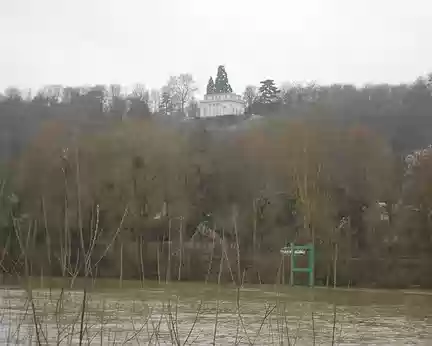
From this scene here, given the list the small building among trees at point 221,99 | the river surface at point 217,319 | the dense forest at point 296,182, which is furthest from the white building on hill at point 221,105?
the river surface at point 217,319

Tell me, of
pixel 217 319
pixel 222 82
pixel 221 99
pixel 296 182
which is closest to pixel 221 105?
pixel 221 99

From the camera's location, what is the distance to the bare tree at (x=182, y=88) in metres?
34.2

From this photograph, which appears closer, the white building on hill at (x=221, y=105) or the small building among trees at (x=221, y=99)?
the white building on hill at (x=221, y=105)

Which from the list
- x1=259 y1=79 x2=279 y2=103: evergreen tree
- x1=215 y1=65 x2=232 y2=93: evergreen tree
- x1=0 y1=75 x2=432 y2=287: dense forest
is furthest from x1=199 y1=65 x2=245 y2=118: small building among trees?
x1=0 y1=75 x2=432 y2=287: dense forest

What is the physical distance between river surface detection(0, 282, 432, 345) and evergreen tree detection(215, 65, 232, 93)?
45.0 m

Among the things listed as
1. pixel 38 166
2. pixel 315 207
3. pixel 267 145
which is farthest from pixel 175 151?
pixel 38 166

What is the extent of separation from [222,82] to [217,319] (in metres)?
63.0

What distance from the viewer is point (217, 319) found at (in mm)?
5035

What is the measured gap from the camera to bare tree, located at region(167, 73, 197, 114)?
112 ft

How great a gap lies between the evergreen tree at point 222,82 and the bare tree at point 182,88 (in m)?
19.3

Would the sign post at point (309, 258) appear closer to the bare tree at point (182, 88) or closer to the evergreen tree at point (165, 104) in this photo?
the evergreen tree at point (165, 104)

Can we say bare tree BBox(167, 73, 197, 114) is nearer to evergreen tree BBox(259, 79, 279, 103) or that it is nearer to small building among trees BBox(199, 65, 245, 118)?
small building among trees BBox(199, 65, 245, 118)

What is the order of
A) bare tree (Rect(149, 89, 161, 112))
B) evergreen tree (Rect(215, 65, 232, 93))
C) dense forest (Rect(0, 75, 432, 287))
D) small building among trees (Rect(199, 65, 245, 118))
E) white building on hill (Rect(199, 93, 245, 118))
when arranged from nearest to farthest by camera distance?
dense forest (Rect(0, 75, 432, 287)) → bare tree (Rect(149, 89, 161, 112)) → white building on hill (Rect(199, 93, 245, 118)) → small building among trees (Rect(199, 65, 245, 118)) → evergreen tree (Rect(215, 65, 232, 93))

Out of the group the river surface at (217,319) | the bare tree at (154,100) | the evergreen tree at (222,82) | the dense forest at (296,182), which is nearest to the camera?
the river surface at (217,319)
